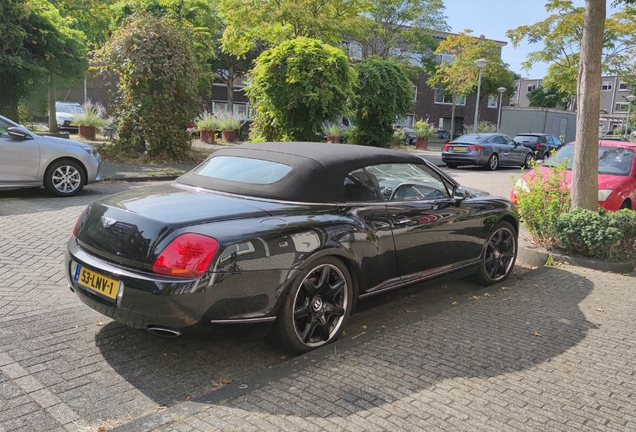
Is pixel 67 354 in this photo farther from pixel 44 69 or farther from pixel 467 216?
pixel 44 69

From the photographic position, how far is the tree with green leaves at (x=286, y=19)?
2139 cm

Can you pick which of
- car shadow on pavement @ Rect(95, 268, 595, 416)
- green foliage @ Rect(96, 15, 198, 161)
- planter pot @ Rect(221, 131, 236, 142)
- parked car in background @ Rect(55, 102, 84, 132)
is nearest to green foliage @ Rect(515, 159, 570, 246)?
car shadow on pavement @ Rect(95, 268, 595, 416)

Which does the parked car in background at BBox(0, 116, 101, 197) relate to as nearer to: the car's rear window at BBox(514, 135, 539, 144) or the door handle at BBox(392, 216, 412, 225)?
the door handle at BBox(392, 216, 412, 225)

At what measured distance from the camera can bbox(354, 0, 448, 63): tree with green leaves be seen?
38031mm

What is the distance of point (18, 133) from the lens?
906 cm

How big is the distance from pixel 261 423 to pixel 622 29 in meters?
28.3

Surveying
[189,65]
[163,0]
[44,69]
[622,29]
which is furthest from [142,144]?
[622,29]

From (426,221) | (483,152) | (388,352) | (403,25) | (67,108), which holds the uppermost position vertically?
(403,25)

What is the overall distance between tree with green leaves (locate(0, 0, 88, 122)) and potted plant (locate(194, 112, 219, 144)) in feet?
18.4

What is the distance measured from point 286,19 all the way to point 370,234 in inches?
761

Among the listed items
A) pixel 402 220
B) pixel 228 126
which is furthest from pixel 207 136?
pixel 402 220

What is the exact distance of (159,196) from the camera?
3.94 meters

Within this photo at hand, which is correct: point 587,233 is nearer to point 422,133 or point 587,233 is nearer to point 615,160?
point 615,160

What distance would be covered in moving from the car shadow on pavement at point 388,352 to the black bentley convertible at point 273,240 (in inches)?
11.0
